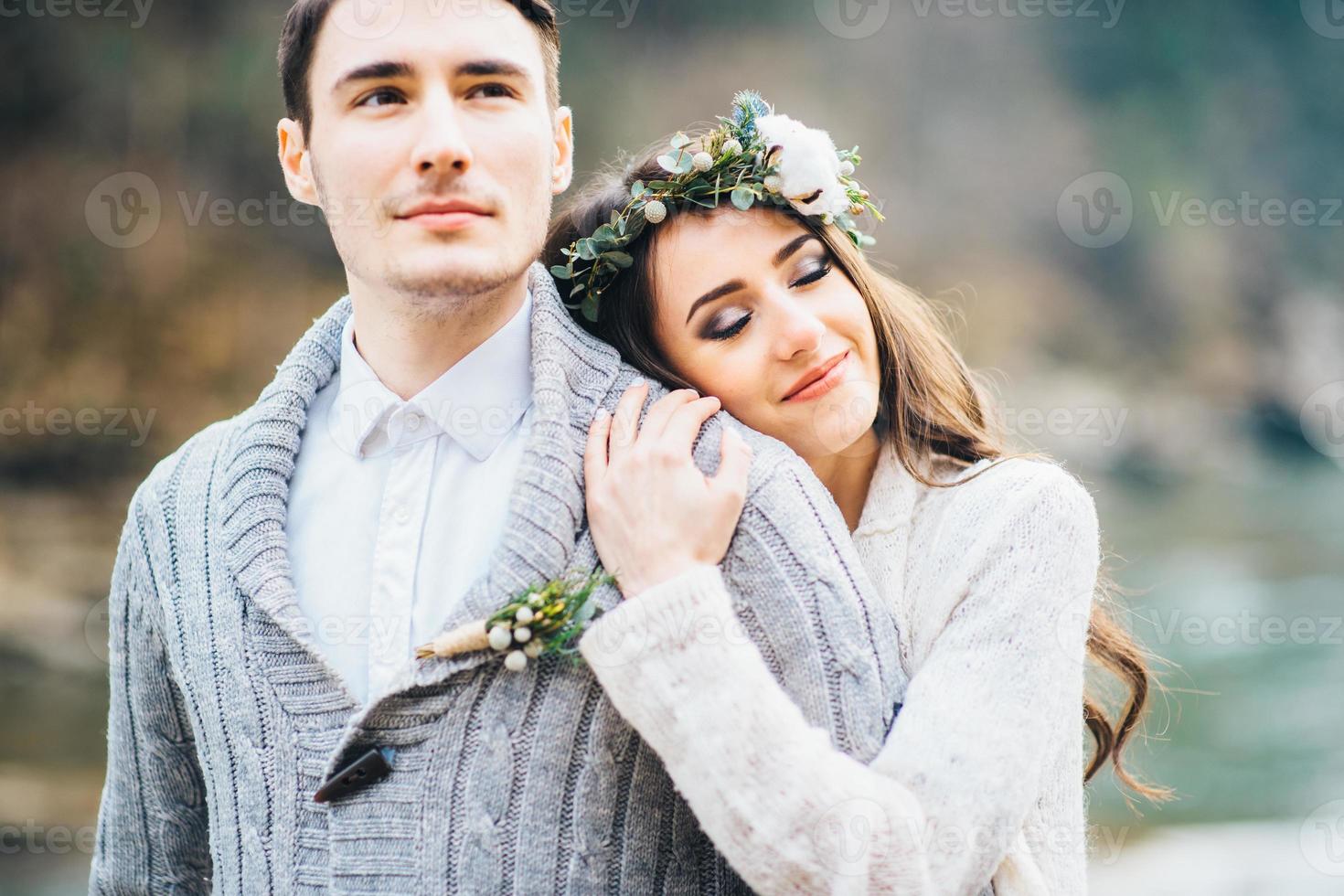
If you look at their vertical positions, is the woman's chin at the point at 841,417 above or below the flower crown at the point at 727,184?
below

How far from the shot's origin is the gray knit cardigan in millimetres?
1578

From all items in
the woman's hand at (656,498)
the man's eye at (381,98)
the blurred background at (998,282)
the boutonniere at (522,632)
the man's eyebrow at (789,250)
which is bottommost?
the boutonniere at (522,632)

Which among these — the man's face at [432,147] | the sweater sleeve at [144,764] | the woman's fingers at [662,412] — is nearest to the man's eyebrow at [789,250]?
the woman's fingers at [662,412]

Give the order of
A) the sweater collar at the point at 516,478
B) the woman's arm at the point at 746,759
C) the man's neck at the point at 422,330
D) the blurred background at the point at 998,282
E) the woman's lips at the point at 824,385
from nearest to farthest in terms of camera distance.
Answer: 1. the woman's arm at the point at 746,759
2. the sweater collar at the point at 516,478
3. the man's neck at the point at 422,330
4. the woman's lips at the point at 824,385
5. the blurred background at the point at 998,282

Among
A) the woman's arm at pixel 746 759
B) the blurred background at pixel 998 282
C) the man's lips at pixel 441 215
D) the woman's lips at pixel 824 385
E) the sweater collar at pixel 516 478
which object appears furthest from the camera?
the blurred background at pixel 998 282

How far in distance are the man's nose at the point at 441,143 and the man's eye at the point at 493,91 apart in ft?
0.17

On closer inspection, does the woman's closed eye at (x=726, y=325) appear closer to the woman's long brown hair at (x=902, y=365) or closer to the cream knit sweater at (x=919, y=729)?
the woman's long brown hair at (x=902, y=365)

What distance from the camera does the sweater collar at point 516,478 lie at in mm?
1632

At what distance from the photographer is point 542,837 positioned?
157cm

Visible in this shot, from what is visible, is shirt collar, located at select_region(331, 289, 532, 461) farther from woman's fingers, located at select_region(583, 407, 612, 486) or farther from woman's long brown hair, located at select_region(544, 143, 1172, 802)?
woman's long brown hair, located at select_region(544, 143, 1172, 802)

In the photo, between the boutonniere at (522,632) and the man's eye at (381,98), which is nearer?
the boutonniere at (522,632)

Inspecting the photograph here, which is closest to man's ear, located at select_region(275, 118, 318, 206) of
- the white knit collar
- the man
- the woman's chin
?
the man

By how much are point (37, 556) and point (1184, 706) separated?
8623 mm

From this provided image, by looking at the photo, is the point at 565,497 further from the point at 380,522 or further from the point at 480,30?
the point at 480,30
